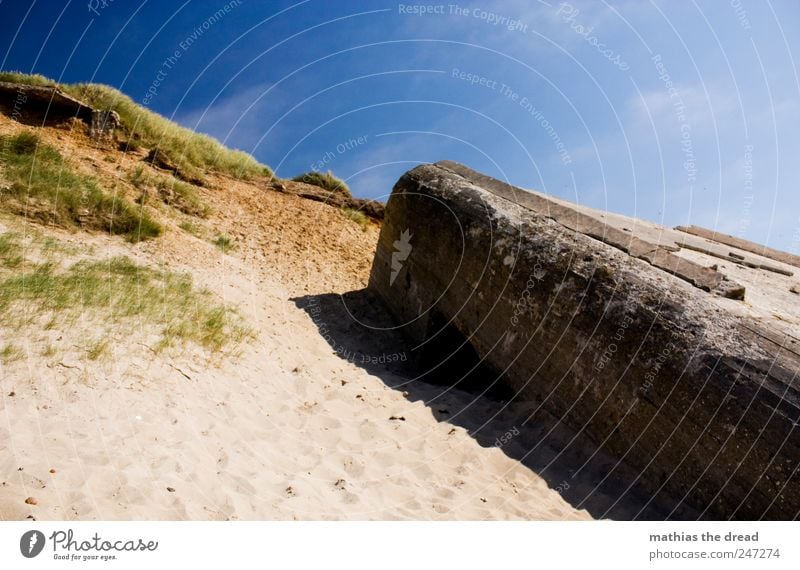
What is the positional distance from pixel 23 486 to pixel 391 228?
5.72 m

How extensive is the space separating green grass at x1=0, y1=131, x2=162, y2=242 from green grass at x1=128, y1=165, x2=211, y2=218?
1.18m

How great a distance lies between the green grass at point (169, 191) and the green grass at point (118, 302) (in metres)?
3.51

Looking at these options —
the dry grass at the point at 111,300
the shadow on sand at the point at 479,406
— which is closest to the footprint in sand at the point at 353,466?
the shadow on sand at the point at 479,406

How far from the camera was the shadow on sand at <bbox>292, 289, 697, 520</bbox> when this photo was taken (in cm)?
412

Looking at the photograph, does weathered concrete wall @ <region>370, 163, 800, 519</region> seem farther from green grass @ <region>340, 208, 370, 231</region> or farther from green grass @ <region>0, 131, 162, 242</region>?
green grass @ <region>340, 208, 370, 231</region>

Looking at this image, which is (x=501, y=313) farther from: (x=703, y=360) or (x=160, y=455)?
(x=160, y=455)

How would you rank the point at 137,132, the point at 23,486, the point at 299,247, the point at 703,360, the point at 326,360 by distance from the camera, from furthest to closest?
the point at 137,132 < the point at 299,247 < the point at 326,360 < the point at 703,360 < the point at 23,486

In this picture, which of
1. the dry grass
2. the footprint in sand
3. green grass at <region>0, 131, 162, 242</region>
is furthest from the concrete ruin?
the footprint in sand

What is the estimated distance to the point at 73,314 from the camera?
502 cm

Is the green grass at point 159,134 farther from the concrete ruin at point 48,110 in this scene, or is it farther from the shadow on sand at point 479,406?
the shadow on sand at point 479,406

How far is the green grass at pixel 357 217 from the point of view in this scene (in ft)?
42.2

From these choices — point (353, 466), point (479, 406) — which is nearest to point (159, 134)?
point (479, 406)

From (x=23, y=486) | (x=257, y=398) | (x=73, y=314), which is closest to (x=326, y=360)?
(x=257, y=398)

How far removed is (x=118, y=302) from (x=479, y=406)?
371 centimetres
